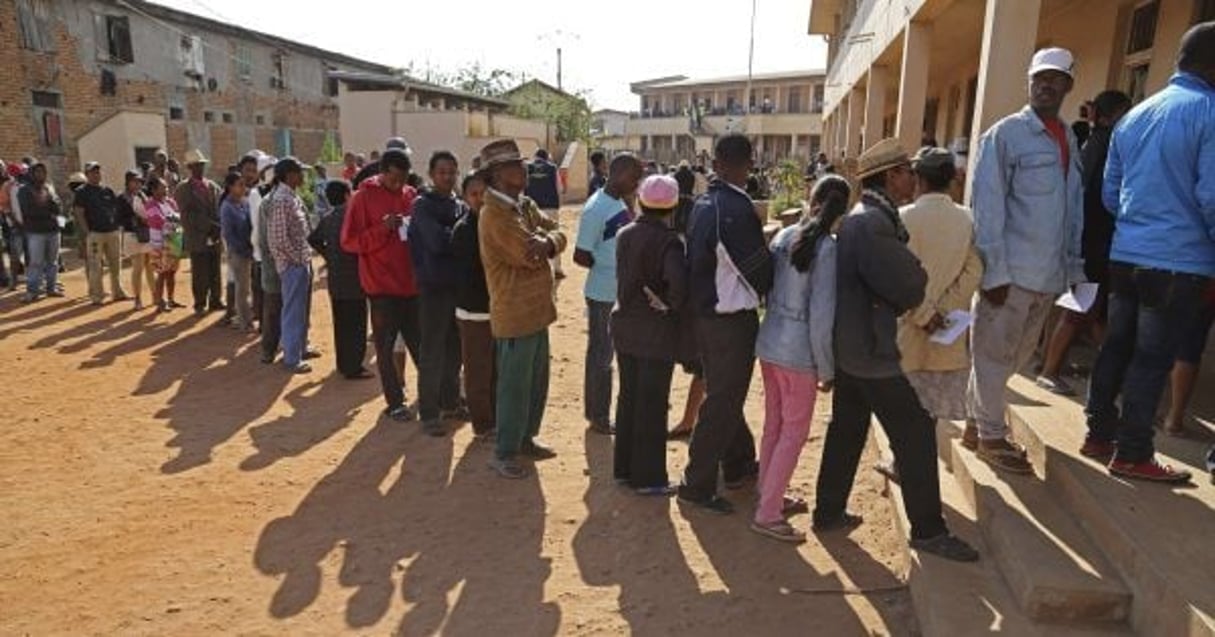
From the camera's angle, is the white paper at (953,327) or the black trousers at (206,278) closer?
the white paper at (953,327)

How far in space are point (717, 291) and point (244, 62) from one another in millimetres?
27827

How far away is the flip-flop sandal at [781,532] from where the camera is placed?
370 centimetres

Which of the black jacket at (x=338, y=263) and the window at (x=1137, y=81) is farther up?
the window at (x=1137, y=81)

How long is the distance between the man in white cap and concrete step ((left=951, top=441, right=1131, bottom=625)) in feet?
1.52

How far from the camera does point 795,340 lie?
345cm

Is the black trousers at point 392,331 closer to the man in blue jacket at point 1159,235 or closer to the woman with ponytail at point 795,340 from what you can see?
the woman with ponytail at point 795,340

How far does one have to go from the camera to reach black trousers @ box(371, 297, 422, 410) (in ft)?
17.9

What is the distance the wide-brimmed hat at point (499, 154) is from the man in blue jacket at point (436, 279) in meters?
0.73

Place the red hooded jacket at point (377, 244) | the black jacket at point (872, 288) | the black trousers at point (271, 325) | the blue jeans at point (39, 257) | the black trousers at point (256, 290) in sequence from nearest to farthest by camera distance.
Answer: the black jacket at point (872, 288), the red hooded jacket at point (377, 244), the black trousers at point (271, 325), the black trousers at point (256, 290), the blue jeans at point (39, 257)

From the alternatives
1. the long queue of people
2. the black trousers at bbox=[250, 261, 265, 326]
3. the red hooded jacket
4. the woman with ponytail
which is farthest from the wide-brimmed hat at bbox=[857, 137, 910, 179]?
the black trousers at bbox=[250, 261, 265, 326]

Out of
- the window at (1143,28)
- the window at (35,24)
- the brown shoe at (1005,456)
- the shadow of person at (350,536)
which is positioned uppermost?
the window at (35,24)

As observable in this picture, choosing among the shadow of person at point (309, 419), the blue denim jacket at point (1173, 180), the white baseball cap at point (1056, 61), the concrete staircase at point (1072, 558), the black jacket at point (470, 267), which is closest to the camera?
the concrete staircase at point (1072, 558)

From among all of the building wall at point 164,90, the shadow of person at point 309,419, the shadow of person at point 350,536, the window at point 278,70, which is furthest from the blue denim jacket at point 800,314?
the window at point 278,70


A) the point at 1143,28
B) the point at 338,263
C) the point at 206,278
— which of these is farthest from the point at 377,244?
the point at 1143,28
